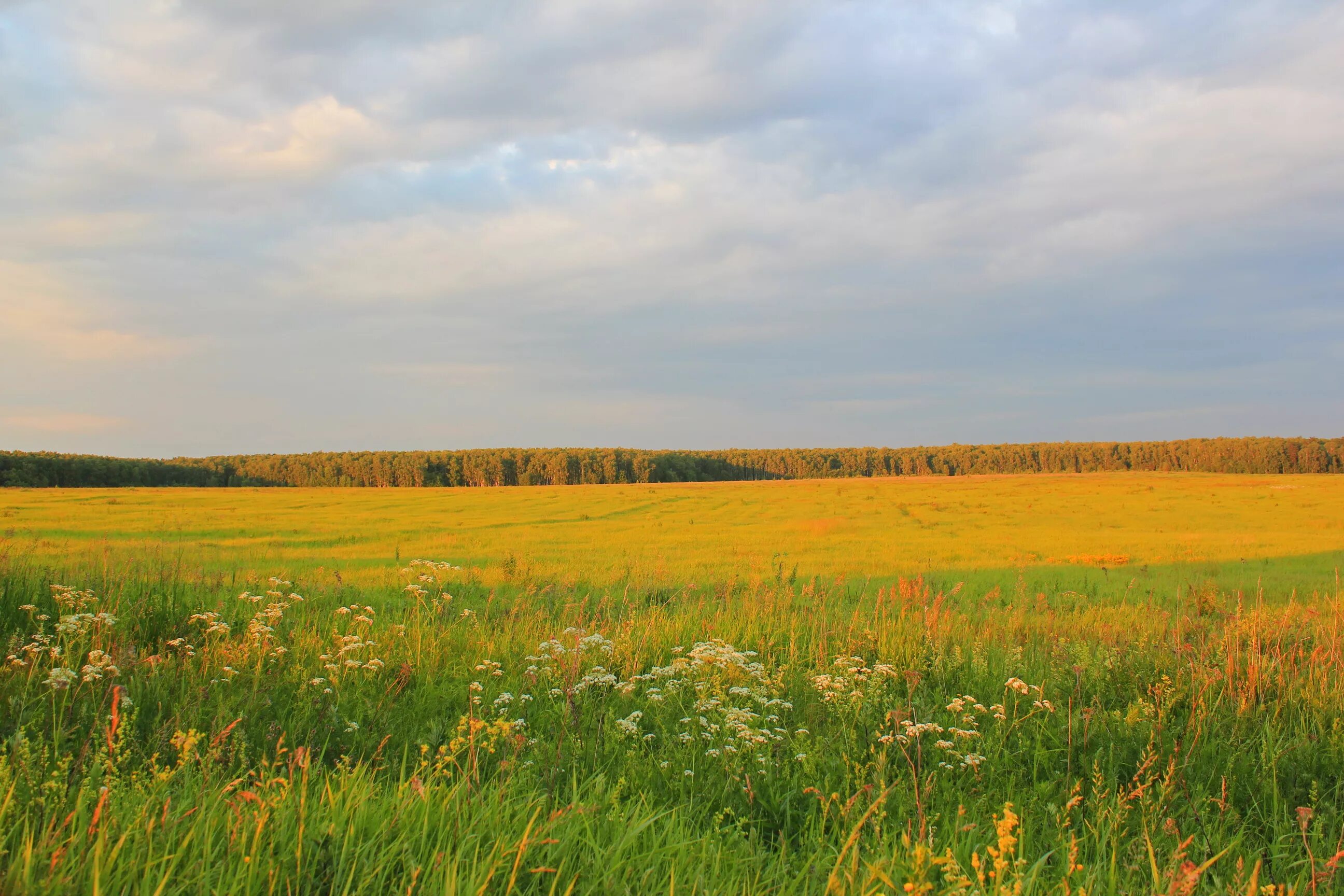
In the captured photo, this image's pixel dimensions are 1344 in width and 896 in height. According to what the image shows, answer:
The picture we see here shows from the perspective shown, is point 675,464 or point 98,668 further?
point 675,464

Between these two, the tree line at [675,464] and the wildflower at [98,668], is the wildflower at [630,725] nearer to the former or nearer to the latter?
the wildflower at [98,668]

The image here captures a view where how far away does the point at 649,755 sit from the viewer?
4.43 meters

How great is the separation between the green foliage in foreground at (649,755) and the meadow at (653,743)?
29mm

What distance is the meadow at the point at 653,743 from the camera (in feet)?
8.87

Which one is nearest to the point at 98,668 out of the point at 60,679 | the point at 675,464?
the point at 60,679

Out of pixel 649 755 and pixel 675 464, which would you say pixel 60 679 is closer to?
pixel 649 755

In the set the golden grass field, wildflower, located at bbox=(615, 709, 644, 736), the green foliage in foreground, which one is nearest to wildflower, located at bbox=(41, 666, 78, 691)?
the green foliage in foreground

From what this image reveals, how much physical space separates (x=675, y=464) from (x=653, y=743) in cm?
12685

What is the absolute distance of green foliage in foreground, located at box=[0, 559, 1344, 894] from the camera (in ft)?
8.76

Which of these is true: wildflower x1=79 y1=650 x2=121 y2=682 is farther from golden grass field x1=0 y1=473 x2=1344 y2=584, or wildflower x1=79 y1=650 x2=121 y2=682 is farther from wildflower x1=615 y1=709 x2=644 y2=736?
golden grass field x1=0 y1=473 x2=1344 y2=584

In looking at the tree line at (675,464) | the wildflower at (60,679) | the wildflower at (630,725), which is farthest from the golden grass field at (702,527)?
the tree line at (675,464)

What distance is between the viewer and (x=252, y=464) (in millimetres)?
124062

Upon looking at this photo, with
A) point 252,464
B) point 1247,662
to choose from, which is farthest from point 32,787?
point 252,464

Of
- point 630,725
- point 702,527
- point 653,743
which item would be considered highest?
point 630,725
